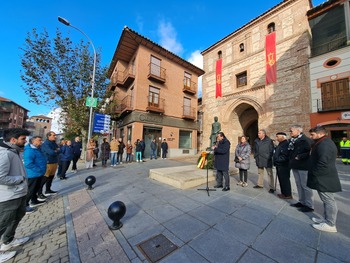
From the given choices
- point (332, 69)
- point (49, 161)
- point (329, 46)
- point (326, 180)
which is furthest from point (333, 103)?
point (49, 161)

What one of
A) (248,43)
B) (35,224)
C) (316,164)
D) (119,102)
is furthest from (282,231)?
(248,43)

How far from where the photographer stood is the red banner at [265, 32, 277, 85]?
15383 mm

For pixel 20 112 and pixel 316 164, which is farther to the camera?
pixel 20 112

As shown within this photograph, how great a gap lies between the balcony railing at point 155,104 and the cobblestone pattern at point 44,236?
11240mm

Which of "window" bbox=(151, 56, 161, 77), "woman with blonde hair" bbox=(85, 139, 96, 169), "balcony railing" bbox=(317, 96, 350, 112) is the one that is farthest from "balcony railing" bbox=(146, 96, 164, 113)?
"balcony railing" bbox=(317, 96, 350, 112)

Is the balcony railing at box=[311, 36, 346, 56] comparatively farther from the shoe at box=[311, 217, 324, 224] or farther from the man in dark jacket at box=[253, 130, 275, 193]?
the shoe at box=[311, 217, 324, 224]

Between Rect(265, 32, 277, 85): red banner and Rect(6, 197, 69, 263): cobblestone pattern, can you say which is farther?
Rect(265, 32, 277, 85): red banner

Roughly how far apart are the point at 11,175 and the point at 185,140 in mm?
16304

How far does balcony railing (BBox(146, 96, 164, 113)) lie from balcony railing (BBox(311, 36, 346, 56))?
48.5 feet

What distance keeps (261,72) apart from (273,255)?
18.2 meters

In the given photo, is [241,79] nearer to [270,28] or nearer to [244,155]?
[270,28]

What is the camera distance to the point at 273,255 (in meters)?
2.06

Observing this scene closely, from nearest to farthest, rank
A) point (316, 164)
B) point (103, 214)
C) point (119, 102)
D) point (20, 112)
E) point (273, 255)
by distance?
1. point (273, 255)
2. point (316, 164)
3. point (103, 214)
4. point (119, 102)
5. point (20, 112)

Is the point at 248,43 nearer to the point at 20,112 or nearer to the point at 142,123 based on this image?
the point at 142,123
